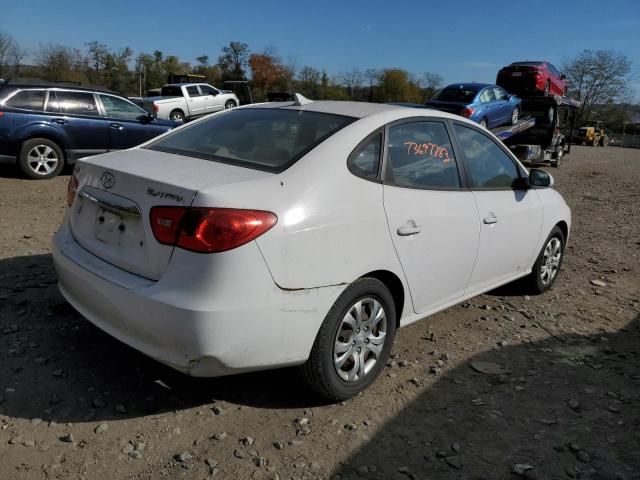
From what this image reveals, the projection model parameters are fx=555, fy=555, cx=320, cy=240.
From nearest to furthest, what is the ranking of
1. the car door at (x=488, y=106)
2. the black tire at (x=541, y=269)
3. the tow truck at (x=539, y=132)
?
1. the black tire at (x=541, y=269)
2. the car door at (x=488, y=106)
3. the tow truck at (x=539, y=132)

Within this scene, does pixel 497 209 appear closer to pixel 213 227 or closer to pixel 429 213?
pixel 429 213

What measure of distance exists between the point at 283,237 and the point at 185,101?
21115mm

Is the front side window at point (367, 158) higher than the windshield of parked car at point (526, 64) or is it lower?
lower

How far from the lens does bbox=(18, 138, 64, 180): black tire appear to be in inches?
363

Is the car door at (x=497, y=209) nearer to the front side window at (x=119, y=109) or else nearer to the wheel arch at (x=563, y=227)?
the wheel arch at (x=563, y=227)

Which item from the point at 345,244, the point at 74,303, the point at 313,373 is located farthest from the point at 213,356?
the point at 74,303

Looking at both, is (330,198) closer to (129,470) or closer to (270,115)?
(270,115)

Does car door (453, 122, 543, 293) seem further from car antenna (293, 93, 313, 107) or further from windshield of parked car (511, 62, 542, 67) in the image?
windshield of parked car (511, 62, 542, 67)

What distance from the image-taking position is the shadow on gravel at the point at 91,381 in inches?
113

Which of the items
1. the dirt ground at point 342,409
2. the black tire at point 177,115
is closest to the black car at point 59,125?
the dirt ground at point 342,409

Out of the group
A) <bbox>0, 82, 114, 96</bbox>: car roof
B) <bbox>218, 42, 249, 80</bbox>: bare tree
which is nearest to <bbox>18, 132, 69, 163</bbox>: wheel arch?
<bbox>0, 82, 114, 96</bbox>: car roof

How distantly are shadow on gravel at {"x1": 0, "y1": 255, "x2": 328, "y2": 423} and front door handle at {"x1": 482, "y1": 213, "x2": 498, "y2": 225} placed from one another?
1696 millimetres

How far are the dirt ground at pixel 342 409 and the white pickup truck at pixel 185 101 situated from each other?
58.7ft

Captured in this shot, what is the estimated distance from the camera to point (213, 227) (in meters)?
2.42
